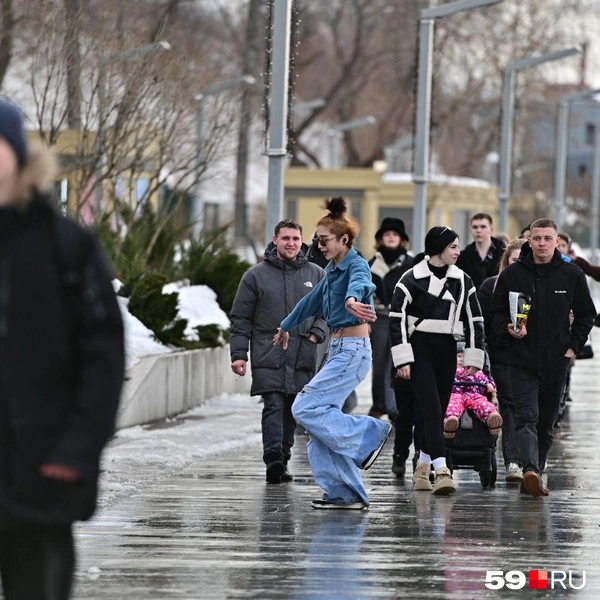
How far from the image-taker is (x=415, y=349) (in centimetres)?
1240

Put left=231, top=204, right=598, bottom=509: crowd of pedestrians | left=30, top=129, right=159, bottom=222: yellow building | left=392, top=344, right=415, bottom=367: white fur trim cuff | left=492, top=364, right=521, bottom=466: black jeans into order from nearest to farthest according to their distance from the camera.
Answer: left=231, top=204, right=598, bottom=509: crowd of pedestrians, left=392, top=344, right=415, bottom=367: white fur trim cuff, left=492, top=364, right=521, bottom=466: black jeans, left=30, top=129, right=159, bottom=222: yellow building

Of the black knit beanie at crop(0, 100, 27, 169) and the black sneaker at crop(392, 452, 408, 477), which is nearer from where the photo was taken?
the black knit beanie at crop(0, 100, 27, 169)

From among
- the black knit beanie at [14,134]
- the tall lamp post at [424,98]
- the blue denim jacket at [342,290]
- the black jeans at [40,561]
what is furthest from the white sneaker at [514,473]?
the tall lamp post at [424,98]

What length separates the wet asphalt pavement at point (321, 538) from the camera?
27.9 ft

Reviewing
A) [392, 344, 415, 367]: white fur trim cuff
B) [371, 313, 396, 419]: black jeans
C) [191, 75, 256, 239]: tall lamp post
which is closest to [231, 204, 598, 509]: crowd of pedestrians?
[392, 344, 415, 367]: white fur trim cuff

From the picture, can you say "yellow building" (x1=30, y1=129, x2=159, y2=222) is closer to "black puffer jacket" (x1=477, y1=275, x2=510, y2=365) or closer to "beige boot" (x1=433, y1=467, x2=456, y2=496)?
"black puffer jacket" (x1=477, y1=275, x2=510, y2=365)

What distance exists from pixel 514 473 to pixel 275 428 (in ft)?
5.34

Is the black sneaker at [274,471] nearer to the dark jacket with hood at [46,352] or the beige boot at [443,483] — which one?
the beige boot at [443,483]

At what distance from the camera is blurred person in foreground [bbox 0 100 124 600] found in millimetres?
5371

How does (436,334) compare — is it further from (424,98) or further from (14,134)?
(424,98)

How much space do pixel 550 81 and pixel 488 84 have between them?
4382 millimetres

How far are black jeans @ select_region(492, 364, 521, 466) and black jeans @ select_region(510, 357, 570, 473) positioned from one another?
7.2 inches

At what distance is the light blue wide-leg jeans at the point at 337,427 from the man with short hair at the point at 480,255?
548cm

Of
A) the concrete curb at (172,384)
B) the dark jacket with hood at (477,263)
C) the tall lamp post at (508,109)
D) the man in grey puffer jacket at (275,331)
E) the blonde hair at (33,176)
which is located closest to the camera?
the blonde hair at (33,176)
